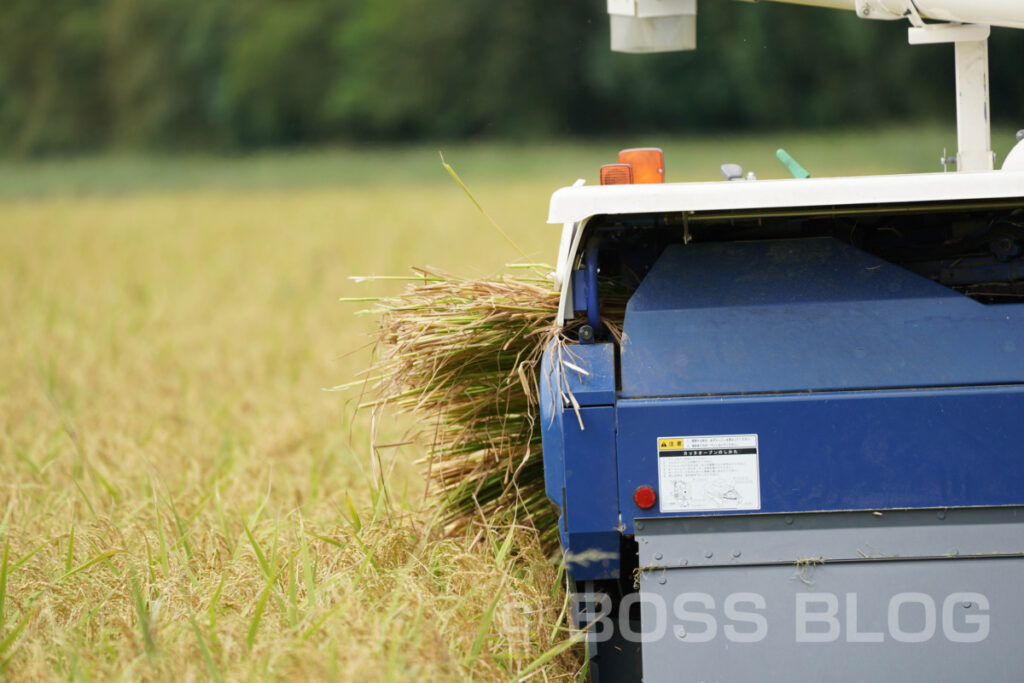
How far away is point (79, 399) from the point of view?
618cm

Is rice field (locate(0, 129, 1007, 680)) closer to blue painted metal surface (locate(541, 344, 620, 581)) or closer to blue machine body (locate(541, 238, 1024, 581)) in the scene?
blue painted metal surface (locate(541, 344, 620, 581))

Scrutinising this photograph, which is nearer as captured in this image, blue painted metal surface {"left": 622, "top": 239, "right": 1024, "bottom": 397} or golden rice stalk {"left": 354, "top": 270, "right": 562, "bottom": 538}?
blue painted metal surface {"left": 622, "top": 239, "right": 1024, "bottom": 397}

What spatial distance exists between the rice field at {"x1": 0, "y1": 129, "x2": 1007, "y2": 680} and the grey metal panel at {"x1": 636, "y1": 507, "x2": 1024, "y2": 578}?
1.26ft

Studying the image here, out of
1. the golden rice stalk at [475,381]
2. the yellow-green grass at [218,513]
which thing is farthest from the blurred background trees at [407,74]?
the golden rice stalk at [475,381]

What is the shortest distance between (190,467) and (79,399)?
73.0 inches

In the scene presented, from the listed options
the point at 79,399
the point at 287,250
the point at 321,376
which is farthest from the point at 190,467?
the point at 287,250

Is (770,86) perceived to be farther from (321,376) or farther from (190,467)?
(190,467)

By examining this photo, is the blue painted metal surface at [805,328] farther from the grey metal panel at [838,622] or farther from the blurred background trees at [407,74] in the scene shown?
the blurred background trees at [407,74]

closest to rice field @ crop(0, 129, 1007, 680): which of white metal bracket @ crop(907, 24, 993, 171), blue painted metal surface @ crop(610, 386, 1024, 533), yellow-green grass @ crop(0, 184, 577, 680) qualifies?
yellow-green grass @ crop(0, 184, 577, 680)

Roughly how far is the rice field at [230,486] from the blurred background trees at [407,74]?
1280 centimetres

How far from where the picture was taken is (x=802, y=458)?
238 centimetres

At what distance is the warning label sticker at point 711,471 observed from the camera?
94.0 inches

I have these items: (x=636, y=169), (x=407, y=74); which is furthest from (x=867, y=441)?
(x=407, y=74)

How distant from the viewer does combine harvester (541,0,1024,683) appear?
235 cm
